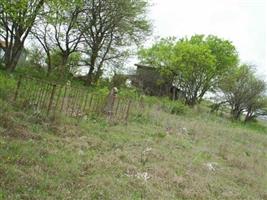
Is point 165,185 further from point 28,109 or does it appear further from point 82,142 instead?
point 28,109

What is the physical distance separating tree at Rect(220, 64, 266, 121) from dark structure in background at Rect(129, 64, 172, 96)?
5.98 meters

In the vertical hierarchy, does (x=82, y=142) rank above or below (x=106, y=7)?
below

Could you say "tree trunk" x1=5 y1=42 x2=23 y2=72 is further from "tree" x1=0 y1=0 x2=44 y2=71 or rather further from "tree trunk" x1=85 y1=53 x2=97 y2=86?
"tree trunk" x1=85 y1=53 x2=97 y2=86

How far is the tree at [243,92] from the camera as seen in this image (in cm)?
3756

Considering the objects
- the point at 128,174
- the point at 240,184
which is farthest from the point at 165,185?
the point at 240,184

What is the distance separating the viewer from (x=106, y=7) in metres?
26.5

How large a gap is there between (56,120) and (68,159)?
144 inches

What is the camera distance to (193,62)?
3706 cm

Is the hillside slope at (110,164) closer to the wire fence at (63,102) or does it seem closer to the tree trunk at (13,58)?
the wire fence at (63,102)

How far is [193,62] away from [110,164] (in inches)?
1169

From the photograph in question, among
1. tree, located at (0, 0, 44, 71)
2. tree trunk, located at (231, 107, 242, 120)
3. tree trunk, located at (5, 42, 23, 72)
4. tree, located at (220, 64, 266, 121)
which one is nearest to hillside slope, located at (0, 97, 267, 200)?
tree, located at (0, 0, 44, 71)

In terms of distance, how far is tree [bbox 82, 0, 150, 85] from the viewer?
26469mm

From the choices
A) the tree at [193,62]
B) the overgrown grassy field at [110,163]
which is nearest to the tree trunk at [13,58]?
the overgrown grassy field at [110,163]

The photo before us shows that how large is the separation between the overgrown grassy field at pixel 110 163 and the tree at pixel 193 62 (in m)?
23.4
